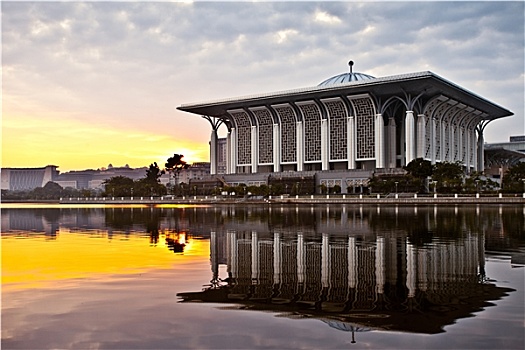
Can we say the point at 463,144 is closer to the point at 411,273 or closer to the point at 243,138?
the point at 243,138

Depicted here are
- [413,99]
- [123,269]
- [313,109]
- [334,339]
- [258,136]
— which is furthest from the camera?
[258,136]

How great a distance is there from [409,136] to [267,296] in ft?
256

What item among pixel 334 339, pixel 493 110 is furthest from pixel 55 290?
pixel 493 110

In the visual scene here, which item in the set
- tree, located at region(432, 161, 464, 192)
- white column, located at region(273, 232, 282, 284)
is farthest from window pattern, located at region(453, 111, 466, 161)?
white column, located at region(273, 232, 282, 284)

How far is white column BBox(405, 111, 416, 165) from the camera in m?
83.2

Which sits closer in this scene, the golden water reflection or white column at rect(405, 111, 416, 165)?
the golden water reflection

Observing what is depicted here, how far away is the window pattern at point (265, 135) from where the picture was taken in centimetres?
9941

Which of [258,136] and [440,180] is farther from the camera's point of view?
[258,136]

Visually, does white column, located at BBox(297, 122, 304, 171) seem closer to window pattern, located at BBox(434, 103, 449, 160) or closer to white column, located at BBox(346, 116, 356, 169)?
white column, located at BBox(346, 116, 356, 169)

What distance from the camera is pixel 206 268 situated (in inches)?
500

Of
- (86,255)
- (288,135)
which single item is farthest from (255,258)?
(288,135)

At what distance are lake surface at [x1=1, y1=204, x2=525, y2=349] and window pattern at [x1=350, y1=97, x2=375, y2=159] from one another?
71.2 metres

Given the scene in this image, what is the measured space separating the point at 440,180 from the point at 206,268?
65353 mm

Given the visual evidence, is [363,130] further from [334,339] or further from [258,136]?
[334,339]
